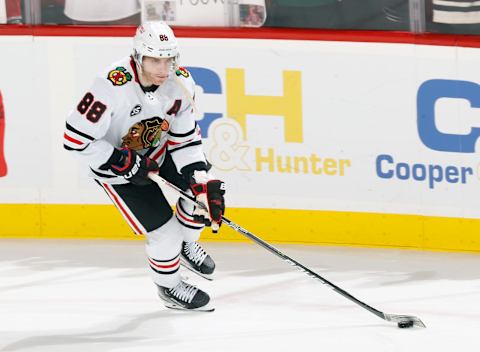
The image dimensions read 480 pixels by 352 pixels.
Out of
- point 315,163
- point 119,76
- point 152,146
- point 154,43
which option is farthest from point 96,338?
point 315,163

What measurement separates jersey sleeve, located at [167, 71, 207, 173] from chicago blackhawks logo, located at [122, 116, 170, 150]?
0.21 ft

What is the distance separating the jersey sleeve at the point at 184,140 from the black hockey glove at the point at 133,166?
7.2 inches

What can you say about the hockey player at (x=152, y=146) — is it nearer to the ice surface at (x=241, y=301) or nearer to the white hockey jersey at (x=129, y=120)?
the white hockey jersey at (x=129, y=120)

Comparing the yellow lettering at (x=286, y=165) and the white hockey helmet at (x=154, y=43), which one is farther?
the yellow lettering at (x=286, y=165)

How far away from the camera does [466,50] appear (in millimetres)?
5793

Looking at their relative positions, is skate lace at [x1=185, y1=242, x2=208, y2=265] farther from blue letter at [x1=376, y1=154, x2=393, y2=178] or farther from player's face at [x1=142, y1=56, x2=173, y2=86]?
blue letter at [x1=376, y1=154, x2=393, y2=178]

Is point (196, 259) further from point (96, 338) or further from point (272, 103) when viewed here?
point (272, 103)

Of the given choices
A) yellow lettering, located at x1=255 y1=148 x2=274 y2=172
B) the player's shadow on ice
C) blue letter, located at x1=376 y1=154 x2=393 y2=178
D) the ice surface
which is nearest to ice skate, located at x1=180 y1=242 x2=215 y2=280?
the ice surface

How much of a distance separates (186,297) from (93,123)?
836mm

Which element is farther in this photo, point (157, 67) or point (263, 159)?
point (263, 159)

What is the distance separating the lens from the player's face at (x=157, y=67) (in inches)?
186

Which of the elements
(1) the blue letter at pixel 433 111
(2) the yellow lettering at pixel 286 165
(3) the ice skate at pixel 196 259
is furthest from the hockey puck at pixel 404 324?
(2) the yellow lettering at pixel 286 165

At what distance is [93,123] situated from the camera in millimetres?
4746

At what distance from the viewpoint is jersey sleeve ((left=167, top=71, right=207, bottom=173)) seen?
5.00m
